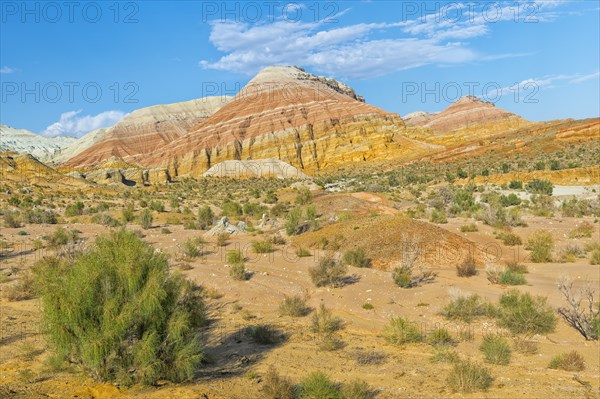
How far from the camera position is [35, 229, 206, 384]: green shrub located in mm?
6867

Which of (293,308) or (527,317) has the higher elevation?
(293,308)

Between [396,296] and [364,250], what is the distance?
3.47m

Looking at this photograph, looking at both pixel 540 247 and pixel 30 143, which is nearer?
pixel 540 247

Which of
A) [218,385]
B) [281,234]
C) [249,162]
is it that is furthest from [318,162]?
[218,385]

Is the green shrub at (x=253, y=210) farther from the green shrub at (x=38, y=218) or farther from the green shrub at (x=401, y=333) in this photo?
the green shrub at (x=401, y=333)

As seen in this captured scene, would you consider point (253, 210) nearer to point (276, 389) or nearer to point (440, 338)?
point (440, 338)

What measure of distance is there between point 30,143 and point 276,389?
150747 millimetres

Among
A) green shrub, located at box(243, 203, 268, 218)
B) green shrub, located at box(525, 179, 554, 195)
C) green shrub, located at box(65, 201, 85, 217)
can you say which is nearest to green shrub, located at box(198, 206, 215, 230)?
green shrub, located at box(243, 203, 268, 218)

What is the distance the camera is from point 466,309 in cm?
1073

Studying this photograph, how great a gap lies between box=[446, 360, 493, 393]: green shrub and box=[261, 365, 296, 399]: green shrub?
2.45m

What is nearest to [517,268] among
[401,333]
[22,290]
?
[401,333]

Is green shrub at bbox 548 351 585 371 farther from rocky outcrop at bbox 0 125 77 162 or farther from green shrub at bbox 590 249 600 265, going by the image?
rocky outcrop at bbox 0 125 77 162

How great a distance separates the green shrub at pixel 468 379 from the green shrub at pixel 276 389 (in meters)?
2.45

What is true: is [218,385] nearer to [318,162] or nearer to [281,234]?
[281,234]
